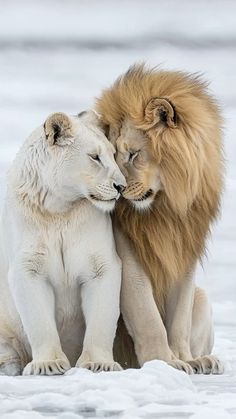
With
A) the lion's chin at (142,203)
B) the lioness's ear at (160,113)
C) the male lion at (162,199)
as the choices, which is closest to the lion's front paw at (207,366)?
the male lion at (162,199)

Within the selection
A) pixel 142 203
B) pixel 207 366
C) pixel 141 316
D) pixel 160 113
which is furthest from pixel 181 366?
pixel 160 113

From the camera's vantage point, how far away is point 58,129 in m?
4.84

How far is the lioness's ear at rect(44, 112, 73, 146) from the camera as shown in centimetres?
483

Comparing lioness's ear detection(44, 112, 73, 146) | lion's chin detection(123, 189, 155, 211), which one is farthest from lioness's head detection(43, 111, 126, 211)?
lion's chin detection(123, 189, 155, 211)

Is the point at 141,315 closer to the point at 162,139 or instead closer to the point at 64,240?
the point at 64,240

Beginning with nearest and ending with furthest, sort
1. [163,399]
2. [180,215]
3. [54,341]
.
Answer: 1. [163,399]
2. [54,341]
3. [180,215]

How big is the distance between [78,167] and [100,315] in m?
0.67

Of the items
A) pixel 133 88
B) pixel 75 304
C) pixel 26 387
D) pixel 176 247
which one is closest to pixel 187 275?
pixel 176 247

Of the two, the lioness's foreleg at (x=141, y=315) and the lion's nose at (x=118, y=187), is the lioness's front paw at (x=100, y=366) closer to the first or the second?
the lioness's foreleg at (x=141, y=315)

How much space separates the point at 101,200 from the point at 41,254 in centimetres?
36

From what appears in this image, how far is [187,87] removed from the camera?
520 cm

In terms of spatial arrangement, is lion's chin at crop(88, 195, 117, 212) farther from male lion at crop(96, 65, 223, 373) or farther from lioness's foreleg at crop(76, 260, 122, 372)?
lioness's foreleg at crop(76, 260, 122, 372)

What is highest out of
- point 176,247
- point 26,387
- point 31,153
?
point 31,153

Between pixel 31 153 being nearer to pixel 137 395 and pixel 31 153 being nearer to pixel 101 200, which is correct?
pixel 101 200
